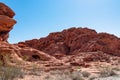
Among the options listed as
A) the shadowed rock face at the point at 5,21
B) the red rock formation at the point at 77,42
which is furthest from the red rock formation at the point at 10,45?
the red rock formation at the point at 77,42

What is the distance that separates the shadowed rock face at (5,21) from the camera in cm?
3400

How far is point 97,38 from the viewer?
188 ft

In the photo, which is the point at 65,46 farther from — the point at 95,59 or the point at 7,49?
the point at 7,49

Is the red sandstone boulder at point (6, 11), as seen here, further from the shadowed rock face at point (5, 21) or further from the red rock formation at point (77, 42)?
the red rock formation at point (77, 42)

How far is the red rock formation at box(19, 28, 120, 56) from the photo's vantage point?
5386 centimetres

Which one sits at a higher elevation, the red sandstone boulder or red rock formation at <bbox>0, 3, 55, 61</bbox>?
the red sandstone boulder

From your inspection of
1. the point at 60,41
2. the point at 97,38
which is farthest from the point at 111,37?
the point at 60,41

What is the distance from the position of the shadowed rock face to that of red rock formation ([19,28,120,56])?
70.2ft

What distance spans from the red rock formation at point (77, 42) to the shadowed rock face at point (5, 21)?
2141 centimetres

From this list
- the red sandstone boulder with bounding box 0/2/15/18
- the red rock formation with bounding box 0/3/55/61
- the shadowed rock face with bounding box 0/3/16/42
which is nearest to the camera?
the red rock formation with bounding box 0/3/55/61

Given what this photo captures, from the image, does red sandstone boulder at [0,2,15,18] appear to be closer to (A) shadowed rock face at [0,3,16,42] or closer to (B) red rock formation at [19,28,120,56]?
(A) shadowed rock face at [0,3,16,42]

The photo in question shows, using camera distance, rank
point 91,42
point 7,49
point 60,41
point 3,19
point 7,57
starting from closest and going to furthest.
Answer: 1. point 7,57
2. point 7,49
3. point 3,19
4. point 91,42
5. point 60,41

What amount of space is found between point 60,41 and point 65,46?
126 inches

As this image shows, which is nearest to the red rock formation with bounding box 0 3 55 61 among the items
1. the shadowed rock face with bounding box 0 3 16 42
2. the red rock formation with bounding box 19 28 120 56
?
the shadowed rock face with bounding box 0 3 16 42
